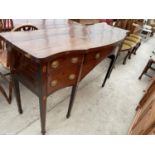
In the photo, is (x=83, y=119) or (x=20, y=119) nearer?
(x=20, y=119)

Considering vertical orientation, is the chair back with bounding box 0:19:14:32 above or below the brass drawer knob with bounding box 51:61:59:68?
above

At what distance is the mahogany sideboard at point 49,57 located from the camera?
1.03 m

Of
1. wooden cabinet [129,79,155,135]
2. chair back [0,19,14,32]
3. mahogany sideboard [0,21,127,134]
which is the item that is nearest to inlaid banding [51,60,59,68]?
mahogany sideboard [0,21,127,134]

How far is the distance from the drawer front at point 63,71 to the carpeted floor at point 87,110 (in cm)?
57

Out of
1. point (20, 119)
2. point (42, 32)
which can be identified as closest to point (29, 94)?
point (20, 119)

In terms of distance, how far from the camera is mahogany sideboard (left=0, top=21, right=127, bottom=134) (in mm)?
1028

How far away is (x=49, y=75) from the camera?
1090 mm

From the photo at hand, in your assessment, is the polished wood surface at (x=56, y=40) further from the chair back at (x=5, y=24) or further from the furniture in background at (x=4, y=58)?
the chair back at (x=5, y=24)

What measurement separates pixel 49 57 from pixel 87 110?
1.09 metres

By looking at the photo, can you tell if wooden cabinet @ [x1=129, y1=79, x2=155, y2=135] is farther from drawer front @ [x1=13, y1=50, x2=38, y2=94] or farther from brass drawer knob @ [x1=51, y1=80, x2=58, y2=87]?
drawer front @ [x1=13, y1=50, x2=38, y2=94]

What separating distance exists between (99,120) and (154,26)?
177 inches

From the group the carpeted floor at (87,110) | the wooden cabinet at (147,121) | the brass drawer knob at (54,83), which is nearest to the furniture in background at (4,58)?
the carpeted floor at (87,110)

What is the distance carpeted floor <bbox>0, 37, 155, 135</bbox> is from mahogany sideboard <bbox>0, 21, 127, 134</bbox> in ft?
0.80
